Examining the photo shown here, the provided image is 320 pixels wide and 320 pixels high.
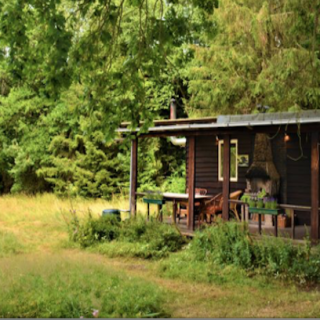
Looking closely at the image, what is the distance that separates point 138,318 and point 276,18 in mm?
11380

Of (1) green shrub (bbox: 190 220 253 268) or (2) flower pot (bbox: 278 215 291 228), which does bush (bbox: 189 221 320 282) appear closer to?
(1) green shrub (bbox: 190 220 253 268)

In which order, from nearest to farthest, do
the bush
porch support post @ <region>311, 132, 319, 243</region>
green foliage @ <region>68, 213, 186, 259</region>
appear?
the bush
porch support post @ <region>311, 132, 319, 243</region>
green foliage @ <region>68, 213, 186, 259</region>

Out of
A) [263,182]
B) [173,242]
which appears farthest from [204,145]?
[173,242]

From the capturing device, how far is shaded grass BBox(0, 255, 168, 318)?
6.57 m

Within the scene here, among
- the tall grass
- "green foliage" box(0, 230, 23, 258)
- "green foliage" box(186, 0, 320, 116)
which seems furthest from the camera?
"green foliage" box(186, 0, 320, 116)

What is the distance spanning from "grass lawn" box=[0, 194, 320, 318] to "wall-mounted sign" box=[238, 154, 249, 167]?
564 centimetres

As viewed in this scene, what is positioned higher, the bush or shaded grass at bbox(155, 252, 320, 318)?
the bush

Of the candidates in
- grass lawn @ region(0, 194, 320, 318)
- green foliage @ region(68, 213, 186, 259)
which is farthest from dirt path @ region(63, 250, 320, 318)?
green foliage @ region(68, 213, 186, 259)

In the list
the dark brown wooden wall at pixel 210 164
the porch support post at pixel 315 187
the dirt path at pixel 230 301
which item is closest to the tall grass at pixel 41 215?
the dark brown wooden wall at pixel 210 164

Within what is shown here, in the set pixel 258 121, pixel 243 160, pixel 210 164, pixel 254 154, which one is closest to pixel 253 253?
pixel 258 121

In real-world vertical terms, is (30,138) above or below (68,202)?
above

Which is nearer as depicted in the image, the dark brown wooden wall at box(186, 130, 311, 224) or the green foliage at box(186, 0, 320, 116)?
the dark brown wooden wall at box(186, 130, 311, 224)

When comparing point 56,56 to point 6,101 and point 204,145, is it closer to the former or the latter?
point 204,145

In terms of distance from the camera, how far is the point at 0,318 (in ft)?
20.6
